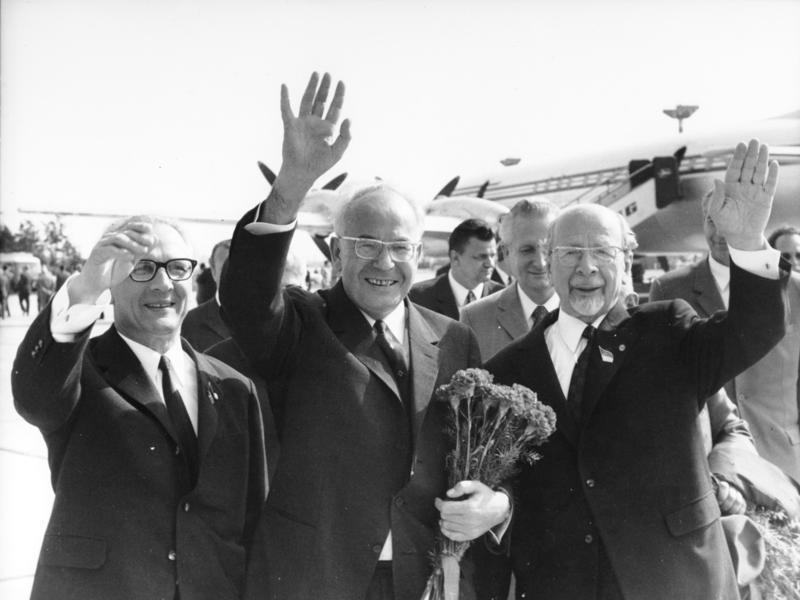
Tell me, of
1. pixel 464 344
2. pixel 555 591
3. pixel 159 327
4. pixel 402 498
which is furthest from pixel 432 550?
pixel 159 327

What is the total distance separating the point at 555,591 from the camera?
7.97 feet

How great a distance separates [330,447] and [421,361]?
1.25ft

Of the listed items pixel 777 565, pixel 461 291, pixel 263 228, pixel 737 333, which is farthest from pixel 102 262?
pixel 461 291

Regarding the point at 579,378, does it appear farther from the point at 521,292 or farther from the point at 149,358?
the point at 521,292

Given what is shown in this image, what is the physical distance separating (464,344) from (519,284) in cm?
200

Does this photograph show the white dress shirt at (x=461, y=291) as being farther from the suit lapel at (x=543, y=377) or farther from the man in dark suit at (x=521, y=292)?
the suit lapel at (x=543, y=377)

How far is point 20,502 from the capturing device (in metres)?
6.31

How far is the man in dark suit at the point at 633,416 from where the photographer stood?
229cm

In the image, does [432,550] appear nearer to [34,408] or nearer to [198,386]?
[198,386]

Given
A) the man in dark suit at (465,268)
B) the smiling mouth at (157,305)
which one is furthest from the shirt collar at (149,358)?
the man in dark suit at (465,268)

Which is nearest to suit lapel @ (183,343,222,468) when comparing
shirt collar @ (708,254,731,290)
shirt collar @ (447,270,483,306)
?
shirt collar @ (708,254,731,290)

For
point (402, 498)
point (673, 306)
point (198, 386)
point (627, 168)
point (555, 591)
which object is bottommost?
point (555, 591)

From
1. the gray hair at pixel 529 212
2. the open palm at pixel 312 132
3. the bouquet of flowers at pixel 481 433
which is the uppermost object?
the open palm at pixel 312 132

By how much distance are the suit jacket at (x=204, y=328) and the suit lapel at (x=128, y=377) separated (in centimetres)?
254
